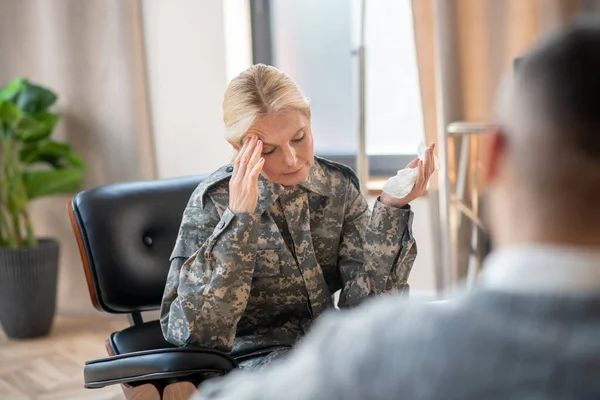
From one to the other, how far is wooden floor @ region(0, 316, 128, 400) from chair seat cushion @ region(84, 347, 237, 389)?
156 centimetres

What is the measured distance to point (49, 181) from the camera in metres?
3.76

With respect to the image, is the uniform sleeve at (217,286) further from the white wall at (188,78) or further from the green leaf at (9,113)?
the green leaf at (9,113)

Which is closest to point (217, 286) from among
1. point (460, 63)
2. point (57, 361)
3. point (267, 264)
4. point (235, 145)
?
point (267, 264)

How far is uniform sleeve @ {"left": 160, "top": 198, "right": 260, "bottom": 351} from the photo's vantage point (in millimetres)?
1663

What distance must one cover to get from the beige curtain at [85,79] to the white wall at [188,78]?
0.07 m

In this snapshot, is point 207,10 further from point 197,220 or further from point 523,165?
point 523,165

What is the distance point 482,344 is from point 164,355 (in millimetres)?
1009

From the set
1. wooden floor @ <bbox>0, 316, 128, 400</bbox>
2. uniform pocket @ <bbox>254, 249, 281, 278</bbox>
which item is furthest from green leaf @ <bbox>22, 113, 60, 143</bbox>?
uniform pocket @ <bbox>254, 249, 281, 278</bbox>

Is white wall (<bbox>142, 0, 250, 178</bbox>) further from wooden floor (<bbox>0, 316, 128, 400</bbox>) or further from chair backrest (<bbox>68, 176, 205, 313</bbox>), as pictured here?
chair backrest (<bbox>68, 176, 205, 313</bbox>)

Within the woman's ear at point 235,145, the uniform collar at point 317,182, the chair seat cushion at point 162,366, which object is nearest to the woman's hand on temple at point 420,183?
the uniform collar at point 317,182

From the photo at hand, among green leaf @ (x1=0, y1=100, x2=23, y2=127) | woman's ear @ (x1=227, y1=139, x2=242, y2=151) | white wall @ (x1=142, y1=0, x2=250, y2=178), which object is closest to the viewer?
woman's ear @ (x1=227, y1=139, x2=242, y2=151)

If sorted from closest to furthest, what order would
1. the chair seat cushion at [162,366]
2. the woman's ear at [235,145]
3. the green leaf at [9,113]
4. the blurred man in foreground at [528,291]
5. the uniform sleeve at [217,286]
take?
1. the blurred man in foreground at [528,291]
2. the chair seat cushion at [162,366]
3. the uniform sleeve at [217,286]
4. the woman's ear at [235,145]
5. the green leaf at [9,113]

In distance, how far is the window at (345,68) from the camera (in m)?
3.76

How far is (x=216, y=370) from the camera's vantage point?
1551mm
